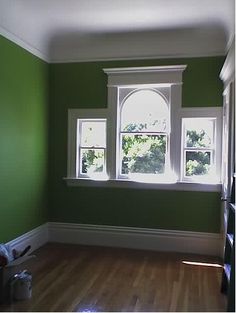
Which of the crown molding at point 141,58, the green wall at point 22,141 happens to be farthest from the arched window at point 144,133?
the green wall at point 22,141

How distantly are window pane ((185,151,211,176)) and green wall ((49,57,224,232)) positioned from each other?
0.29m

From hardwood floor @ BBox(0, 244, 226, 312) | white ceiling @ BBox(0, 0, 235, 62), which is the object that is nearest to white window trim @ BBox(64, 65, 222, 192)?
white ceiling @ BBox(0, 0, 235, 62)

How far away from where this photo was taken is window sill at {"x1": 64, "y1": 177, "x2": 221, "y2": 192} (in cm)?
437

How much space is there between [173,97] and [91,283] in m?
2.52

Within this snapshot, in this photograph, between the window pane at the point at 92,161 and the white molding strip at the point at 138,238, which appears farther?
the window pane at the point at 92,161

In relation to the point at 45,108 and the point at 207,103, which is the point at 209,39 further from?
the point at 45,108

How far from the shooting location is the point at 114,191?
4664mm

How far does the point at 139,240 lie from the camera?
15.0 ft

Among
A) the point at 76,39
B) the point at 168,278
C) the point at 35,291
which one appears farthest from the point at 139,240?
the point at 76,39

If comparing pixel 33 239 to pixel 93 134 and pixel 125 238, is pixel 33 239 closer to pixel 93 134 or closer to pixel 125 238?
pixel 125 238

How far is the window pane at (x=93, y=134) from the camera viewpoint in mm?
4734

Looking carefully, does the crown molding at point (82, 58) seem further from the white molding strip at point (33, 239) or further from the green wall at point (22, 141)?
the white molding strip at point (33, 239)

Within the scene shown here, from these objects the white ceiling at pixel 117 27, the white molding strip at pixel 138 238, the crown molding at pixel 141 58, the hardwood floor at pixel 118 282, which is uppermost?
the white ceiling at pixel 117 27

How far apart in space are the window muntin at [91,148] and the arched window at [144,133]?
0.28 metres
